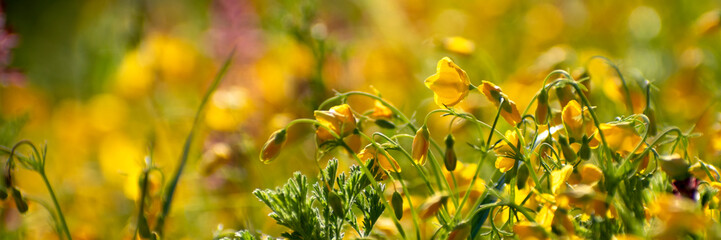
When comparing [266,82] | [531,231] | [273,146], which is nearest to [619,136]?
[531,231]

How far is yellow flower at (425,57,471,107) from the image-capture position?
937 millimetres

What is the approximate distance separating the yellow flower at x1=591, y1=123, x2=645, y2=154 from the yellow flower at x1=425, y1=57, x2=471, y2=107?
18 cm

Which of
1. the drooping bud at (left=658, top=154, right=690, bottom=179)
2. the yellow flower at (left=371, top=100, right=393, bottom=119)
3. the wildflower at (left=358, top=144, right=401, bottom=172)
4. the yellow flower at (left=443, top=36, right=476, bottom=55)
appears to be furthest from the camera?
the yellow flower at (left=443, top=36, right=476, bottom=55)

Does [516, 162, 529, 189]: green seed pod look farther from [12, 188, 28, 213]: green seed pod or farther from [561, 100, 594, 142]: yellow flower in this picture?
[12, 188, 28, 213]: green seed pod

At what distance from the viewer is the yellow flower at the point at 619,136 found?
0.88 metres

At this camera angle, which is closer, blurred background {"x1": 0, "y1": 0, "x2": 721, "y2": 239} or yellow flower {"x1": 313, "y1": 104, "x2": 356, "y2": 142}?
yellow flower {"x1": 313, "y1": 104, "x2": 356, "y2": 142}

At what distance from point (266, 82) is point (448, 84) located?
5.26ft

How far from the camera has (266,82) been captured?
8.15ft

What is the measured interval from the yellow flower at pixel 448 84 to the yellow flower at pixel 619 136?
18 cm

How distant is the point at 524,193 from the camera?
3.23 feet

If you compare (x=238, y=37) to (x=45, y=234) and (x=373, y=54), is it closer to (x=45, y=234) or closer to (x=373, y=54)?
(x=373, y=54)

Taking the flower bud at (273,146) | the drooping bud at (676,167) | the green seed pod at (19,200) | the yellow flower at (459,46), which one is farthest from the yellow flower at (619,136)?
the green seed pod at (19,200)

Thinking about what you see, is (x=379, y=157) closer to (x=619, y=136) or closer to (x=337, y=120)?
(x=337, y=120)

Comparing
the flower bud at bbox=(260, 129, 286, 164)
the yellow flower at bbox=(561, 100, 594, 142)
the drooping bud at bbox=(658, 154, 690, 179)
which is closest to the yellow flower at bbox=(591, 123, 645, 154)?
the yellow flower at bbox=(561, 100, 594, 142)
